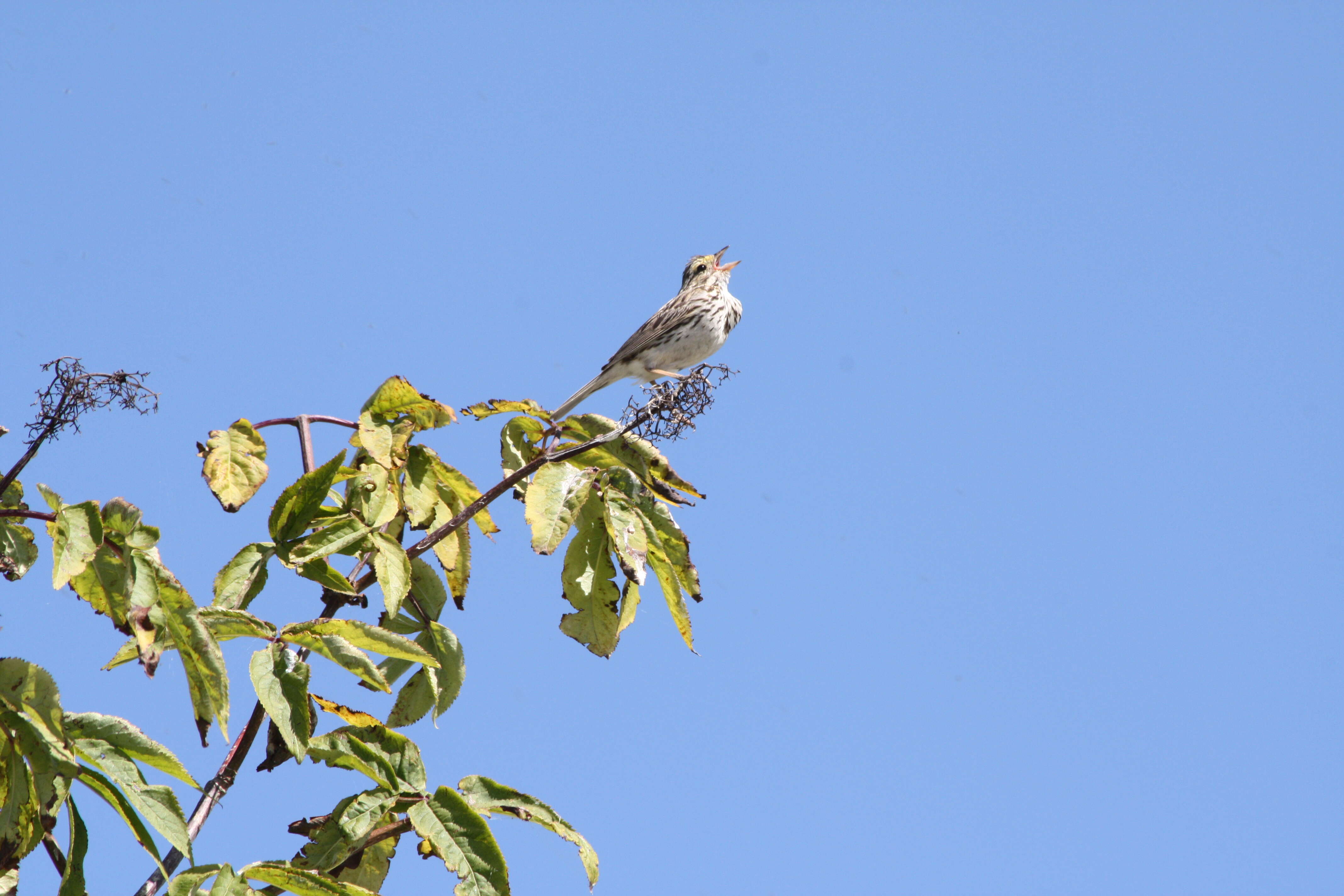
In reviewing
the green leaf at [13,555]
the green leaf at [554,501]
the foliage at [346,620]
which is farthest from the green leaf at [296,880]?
the green leaf at [13,555]

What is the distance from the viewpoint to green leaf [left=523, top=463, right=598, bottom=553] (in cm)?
345

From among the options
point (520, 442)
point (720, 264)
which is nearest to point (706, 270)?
point (720, 264)

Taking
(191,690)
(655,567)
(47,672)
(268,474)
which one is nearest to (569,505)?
(655,567)

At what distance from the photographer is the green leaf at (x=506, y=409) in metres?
3.83

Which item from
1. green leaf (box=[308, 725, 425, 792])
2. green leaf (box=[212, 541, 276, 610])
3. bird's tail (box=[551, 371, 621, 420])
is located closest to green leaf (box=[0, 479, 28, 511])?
green leaf (box=[212, 541, 276, 610])

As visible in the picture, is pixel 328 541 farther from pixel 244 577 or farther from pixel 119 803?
pixel 119 803

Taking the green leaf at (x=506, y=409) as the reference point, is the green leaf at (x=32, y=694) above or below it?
below

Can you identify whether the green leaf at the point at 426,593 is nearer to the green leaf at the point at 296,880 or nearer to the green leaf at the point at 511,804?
the green leaf at the point at 511,804

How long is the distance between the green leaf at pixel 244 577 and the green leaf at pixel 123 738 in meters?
0.34

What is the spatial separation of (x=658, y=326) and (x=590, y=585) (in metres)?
7.10

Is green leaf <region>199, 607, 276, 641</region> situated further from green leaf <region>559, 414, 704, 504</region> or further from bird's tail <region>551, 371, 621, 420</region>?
bird's tail <region>551, 371, 621, 420</region>

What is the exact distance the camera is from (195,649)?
2770mm

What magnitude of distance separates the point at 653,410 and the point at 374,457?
118 centimetres

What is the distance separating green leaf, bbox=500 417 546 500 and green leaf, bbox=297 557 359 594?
28.1 inches
